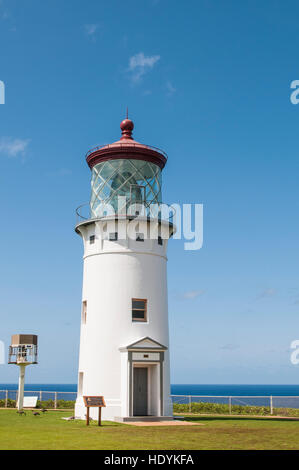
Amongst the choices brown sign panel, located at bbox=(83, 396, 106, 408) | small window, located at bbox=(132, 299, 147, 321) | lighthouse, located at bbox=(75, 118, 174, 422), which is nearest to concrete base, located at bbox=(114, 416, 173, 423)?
lighthouse, located at bbox=(75, 118, 174, 422)

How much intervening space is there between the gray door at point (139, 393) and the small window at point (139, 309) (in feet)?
7.35

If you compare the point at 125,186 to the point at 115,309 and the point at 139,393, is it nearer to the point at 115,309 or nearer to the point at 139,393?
the point at 115,309

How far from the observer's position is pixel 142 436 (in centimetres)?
1596

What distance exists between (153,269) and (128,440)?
34.6 feet

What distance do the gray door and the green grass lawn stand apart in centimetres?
287

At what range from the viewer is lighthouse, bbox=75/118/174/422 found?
22922 mm

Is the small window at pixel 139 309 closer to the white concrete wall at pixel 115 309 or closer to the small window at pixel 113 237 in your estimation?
the white concrete wall at pixel 115 309

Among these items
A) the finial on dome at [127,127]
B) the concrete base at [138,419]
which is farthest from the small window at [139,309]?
the finial on dome at [127,127]

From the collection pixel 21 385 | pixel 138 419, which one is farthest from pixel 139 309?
pixel 21 385

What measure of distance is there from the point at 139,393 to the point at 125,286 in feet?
15.5

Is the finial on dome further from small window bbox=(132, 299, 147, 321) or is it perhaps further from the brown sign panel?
the brown sign panel

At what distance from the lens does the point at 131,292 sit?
23.8 metres
